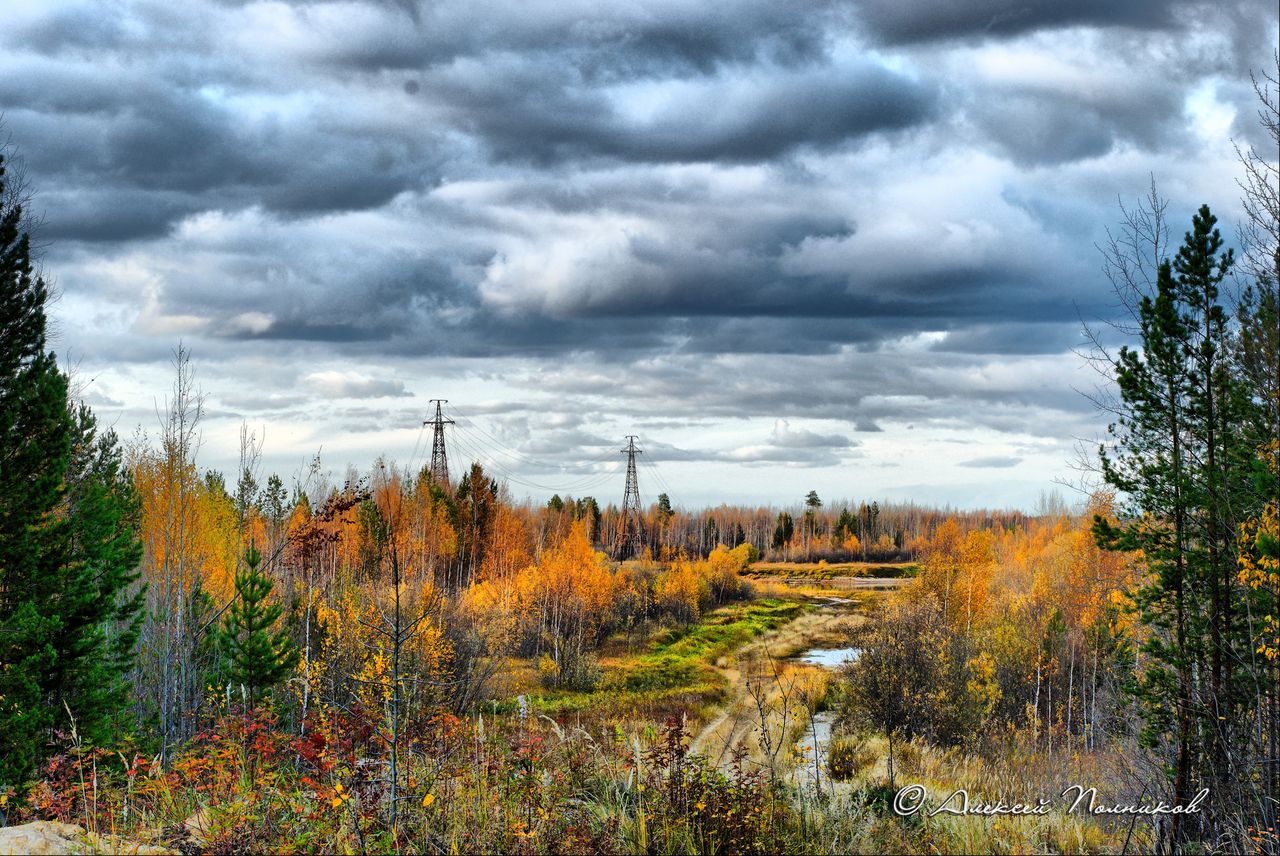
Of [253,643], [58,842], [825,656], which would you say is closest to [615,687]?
[825,656]

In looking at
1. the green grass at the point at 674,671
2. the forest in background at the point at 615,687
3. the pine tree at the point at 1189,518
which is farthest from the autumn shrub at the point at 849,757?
the green grass at the point at 674,671

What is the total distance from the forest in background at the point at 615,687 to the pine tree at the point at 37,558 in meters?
0.06

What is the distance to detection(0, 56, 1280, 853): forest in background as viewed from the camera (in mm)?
8180

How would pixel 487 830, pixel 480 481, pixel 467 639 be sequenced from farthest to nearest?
Result: pixel 480 481 → pixel 467 639 → pixel 487 830

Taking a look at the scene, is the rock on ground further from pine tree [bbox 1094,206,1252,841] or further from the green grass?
the green grass

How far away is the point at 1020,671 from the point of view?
101 feet

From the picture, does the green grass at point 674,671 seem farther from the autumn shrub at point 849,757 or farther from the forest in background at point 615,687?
the autumn shrub at point 849,757

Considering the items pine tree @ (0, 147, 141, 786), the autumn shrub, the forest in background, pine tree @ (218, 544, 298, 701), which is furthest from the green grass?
pine tree @ (0, 147, 141, 786)

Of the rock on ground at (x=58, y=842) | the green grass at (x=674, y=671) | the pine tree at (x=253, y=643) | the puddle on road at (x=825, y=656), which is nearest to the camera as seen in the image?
the rock on ground at (x=58, y=842)

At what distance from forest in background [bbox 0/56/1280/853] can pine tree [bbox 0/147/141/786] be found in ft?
0.18

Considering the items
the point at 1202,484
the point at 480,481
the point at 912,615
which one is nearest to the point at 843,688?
the point at 912,615

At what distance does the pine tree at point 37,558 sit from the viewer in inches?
644

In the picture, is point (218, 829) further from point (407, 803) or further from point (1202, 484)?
point (1202, 484)

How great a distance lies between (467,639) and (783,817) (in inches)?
773
